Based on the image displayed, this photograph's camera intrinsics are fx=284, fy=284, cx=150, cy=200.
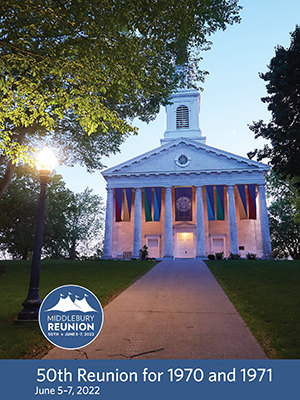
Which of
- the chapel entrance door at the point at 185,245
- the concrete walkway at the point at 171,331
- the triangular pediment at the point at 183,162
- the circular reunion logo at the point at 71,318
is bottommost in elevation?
the concrete walkway at the point at 171,331

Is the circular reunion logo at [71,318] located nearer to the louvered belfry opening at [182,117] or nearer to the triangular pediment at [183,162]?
the triangular pediment at [183,162]

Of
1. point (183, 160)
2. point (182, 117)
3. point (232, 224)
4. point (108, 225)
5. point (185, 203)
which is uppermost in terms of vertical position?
point (182, 117)

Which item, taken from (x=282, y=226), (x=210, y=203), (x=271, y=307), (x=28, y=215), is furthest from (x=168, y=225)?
Answer: (x=271, y=307)

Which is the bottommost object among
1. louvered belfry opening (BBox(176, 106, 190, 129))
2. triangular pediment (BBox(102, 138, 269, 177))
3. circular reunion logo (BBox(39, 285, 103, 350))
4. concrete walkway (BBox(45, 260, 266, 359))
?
concrete walkway (BBox(45, 260, 266, 359))

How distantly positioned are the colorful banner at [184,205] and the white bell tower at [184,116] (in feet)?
45.6

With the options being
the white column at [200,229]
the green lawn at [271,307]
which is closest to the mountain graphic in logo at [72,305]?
the green lawn at [271,307]

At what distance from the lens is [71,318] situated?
4523mm

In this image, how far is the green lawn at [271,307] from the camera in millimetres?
5719

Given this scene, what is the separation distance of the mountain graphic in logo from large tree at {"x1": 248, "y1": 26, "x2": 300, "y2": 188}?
50.9ft

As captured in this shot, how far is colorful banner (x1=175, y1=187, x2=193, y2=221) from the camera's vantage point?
1414 inches

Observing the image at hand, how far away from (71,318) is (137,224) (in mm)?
31909

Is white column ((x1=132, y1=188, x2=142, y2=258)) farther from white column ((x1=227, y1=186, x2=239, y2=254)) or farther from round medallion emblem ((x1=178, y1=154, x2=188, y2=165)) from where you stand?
white column ((x1=227, y1=186, x2=239, y2=254))

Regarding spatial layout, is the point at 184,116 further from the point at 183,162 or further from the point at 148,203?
the point at 148,203

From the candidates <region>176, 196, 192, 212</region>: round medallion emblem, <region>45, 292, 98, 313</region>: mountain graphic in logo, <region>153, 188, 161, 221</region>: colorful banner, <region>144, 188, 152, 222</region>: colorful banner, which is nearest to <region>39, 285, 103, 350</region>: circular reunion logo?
<region>45, 292, 98, 313</region>: mountain graphic in logo
